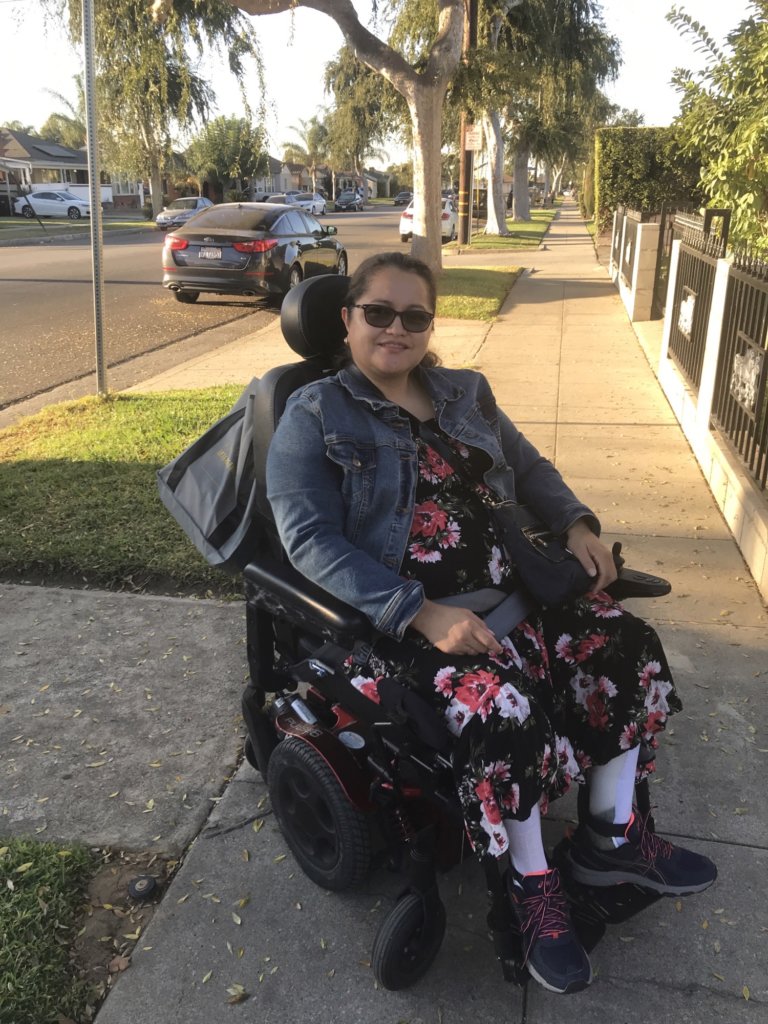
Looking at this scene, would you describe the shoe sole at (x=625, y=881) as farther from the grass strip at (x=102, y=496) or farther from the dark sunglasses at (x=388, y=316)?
the grass strip at (x=102, y=496)

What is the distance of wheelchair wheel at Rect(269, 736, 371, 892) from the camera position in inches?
86.7

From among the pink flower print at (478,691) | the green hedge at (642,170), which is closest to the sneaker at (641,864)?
the pink flower print at (478,691)

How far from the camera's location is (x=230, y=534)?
8.23ft

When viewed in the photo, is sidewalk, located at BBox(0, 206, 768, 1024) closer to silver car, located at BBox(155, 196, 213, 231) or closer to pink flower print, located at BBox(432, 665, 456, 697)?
pink flower print, located at BBox(432, 665, 456, 697)

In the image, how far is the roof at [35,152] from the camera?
214 feet

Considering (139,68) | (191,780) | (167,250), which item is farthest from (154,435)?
(167,250)

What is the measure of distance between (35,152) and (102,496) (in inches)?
2806

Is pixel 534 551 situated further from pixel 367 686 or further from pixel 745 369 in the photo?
pixel 745 369

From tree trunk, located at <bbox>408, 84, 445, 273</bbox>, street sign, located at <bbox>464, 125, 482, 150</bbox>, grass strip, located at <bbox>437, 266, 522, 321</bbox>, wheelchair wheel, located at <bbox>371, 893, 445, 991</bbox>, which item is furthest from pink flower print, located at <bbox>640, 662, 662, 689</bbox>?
street sign, located at <bbox>464, 125, 482, 150</bbox>

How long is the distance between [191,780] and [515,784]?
127cm

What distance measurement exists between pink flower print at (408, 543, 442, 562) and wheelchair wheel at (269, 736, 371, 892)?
1.88 ft

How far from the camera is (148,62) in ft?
37.8

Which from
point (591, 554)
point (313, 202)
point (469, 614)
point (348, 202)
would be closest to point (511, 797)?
point (469, 614)

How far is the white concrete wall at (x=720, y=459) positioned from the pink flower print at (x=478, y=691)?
244 cm
